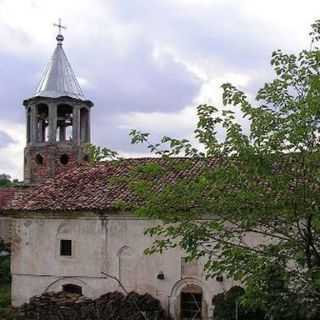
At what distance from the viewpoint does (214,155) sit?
875 centimetres

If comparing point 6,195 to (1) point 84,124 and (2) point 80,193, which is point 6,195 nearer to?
(1) point 84,124

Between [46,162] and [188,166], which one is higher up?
[46,162]

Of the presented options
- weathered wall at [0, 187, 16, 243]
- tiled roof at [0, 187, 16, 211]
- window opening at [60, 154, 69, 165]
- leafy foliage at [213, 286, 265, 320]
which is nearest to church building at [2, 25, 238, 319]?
leafy foliage at [213, 286, 265, 320]

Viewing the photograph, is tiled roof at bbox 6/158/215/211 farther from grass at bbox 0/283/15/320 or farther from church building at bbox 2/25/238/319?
grass at bbox 0/283/15/320

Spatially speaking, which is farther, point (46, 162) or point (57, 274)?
point (46, 162)

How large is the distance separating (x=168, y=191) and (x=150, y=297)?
12304 millimetres

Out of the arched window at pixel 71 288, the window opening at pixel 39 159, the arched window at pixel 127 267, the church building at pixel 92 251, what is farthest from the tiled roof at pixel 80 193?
the window opening at pixel 39 159

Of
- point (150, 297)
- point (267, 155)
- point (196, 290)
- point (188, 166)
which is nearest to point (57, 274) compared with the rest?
point (150, 297)

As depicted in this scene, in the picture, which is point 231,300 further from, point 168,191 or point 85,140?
point 85,140

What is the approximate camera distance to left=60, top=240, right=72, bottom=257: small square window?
21719 mm

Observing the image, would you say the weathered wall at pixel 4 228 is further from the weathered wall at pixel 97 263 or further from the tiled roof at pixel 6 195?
the weathered wall at pixel 97 263

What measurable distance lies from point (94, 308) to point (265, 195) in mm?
12630

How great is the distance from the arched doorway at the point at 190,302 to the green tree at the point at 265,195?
1170 cm

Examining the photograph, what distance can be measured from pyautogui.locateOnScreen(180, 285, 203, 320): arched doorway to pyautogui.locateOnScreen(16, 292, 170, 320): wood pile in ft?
2.12
